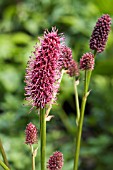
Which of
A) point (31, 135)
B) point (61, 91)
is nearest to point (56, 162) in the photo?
point (31, 135)

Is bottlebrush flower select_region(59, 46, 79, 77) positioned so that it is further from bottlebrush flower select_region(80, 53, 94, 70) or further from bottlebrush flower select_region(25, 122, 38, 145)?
bottlebrush flower select_region(25, 122, 38, 145)

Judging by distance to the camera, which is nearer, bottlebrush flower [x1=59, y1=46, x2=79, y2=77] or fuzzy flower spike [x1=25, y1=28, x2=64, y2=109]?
fuzzy flower spike [x1=25, y1=28, x2=64, y2=109]

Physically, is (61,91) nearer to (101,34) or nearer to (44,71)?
(101,34)

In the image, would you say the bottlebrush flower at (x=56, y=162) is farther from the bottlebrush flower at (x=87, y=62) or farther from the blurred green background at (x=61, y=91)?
the blurred green background at (x=61, y=91)

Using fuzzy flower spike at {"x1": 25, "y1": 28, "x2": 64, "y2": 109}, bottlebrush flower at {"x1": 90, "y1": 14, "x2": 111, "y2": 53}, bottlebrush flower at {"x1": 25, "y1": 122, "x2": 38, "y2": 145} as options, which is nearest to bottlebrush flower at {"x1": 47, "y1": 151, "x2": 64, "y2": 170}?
bottlebrush flower at {"x1": 25, "y1": 122, "x2": 38, "y2": 145}

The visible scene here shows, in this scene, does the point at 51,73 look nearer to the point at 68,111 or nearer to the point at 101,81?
the point at 101,81

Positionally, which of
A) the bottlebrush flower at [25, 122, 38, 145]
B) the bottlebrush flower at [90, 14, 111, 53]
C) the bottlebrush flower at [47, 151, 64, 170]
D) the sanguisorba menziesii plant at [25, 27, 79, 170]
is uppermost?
the bottlebrush flower at [90, 14, 111, 53]

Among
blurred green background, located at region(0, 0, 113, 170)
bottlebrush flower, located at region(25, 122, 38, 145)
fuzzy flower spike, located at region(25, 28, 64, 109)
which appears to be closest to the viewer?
fuzzy flower spike, located at region(25, 28, 64, 109)
